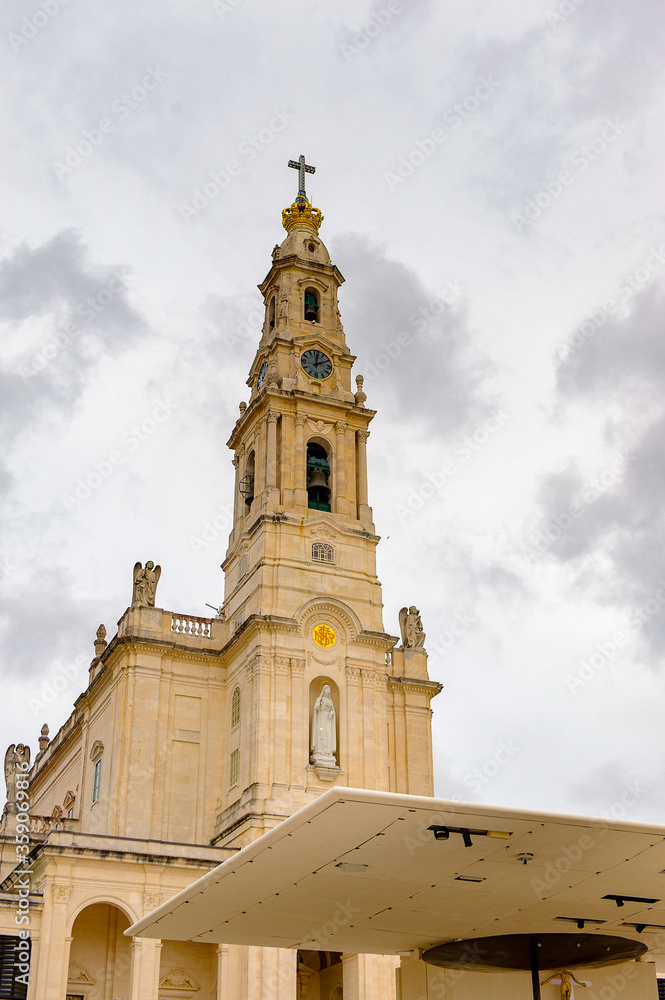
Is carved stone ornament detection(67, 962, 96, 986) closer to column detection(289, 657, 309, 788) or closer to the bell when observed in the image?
column detection(289, 657, 309, 788)

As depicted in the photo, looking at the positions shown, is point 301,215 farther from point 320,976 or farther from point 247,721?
point 320,976

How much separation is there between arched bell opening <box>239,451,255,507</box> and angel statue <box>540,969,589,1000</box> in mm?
28183

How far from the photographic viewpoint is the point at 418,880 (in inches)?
832

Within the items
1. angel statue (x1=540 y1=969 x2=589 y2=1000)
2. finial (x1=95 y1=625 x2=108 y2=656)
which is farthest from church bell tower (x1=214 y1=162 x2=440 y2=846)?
angel statue (x1=540 y1=969 x2=589 y2=1000)

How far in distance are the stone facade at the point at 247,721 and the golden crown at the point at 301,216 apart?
6.08 meters

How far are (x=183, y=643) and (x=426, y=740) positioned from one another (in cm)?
1101

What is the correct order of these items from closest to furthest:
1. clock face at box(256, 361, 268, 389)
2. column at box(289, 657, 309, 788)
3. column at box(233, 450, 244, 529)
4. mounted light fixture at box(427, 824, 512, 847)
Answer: mounted light fixture at box(427, 824, 512, 847)
column at box(289, 657, 309, 788)
column at box(233, 450, 244, 529)
clock face at box(256, 361, 268, 389)

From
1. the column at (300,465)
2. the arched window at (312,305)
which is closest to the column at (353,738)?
the column at (300,465)

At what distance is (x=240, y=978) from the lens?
37.3 m

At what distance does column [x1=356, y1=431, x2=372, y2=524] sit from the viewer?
48.8 metres

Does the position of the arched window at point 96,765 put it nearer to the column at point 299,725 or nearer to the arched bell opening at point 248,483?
the column at point 299,725

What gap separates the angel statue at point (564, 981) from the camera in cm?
2492

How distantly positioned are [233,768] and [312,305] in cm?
2334

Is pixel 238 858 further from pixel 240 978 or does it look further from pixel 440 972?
pixel 240 978
